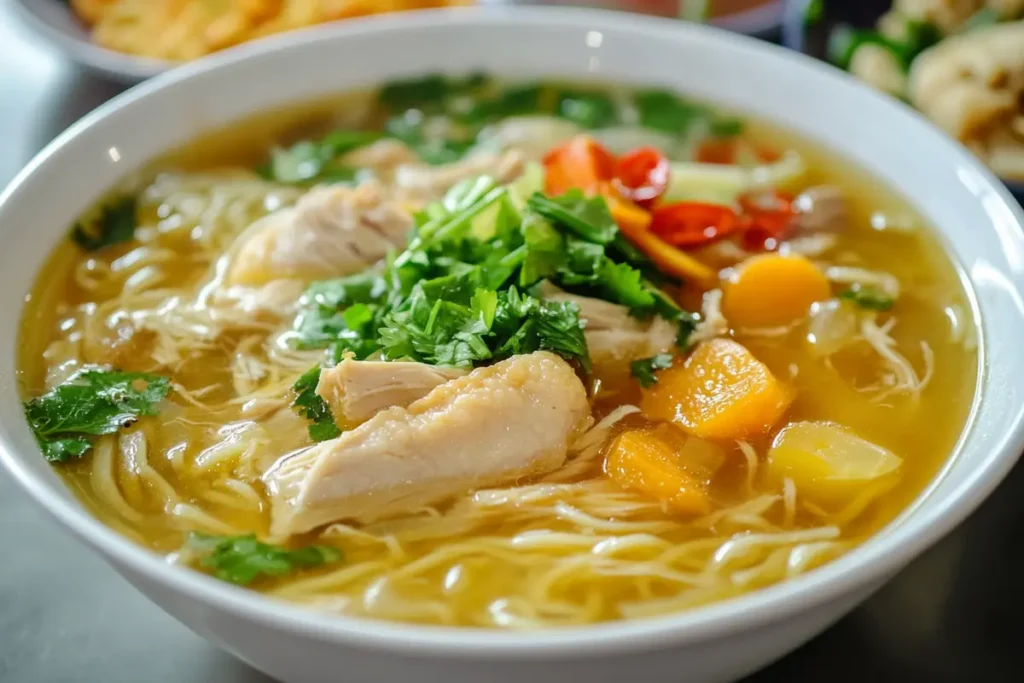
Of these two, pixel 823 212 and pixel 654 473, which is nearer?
pixel 654 473

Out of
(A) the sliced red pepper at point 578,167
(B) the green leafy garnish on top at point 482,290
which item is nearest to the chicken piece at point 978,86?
(A) the sliced red pepper at point 578,167

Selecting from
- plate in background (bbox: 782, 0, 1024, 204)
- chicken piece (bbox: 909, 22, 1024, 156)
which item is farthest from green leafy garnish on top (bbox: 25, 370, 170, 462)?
plate in background (bbox: 782, 0, 1024, 204)

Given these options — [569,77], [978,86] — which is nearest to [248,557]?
[569,77]

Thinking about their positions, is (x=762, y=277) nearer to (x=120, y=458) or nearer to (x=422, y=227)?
(x=422, y=227)

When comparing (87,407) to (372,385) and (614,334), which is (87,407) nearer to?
(372,385)

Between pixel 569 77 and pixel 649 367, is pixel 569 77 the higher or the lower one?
the higher one

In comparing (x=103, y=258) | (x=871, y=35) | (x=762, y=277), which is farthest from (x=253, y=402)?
(x=871, y=35)

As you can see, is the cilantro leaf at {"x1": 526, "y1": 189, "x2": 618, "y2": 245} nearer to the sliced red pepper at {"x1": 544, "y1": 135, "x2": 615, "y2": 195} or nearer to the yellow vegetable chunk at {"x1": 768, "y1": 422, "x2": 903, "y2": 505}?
the sliced red pepper at {"x1": 544, "y1": 135, "x2": 615, "y2": 195}
